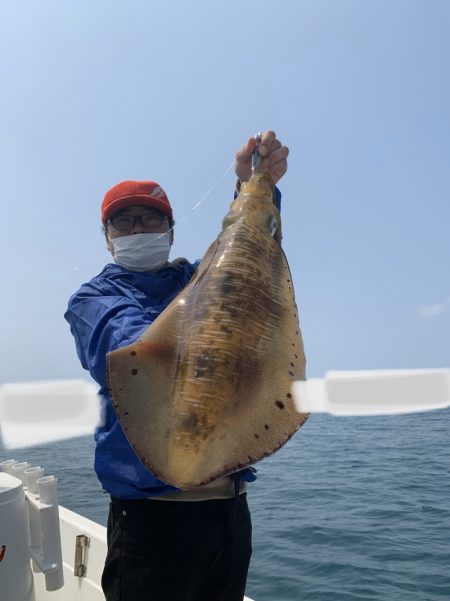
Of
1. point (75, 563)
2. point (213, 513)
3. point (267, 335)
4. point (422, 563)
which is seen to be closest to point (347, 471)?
point (422, 563)

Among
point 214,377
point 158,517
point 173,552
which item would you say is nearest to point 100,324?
point 214,377

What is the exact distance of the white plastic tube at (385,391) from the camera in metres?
2.43

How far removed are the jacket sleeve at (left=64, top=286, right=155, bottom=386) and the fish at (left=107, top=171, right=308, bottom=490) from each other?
0.95 ft

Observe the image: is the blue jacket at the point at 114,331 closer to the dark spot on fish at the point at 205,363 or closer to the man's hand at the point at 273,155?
the dark spot on fish at the point at 205,363

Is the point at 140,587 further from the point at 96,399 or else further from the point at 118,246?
the point at 118,246

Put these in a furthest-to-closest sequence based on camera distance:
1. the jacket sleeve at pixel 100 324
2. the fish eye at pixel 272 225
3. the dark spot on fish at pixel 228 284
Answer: the fish eye at pixel 272 225
the jacket sleeve at pixel 100 324
the dark spot on fish at pixel 228 284

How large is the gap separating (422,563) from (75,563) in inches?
225

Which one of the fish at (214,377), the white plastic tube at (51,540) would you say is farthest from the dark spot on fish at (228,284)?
the white plastic tube at (51,540)

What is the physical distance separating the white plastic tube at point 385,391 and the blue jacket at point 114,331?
35.0 inches

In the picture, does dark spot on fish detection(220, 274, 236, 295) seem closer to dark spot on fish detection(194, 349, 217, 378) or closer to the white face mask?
dark spot on fish detection(194, 349, 217, 378)

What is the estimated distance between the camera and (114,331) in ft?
7.38

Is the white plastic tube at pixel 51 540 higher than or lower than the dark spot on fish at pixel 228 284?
lower

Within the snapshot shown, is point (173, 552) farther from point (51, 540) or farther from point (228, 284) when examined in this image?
point (51, 540)

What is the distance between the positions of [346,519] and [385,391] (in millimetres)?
8669
